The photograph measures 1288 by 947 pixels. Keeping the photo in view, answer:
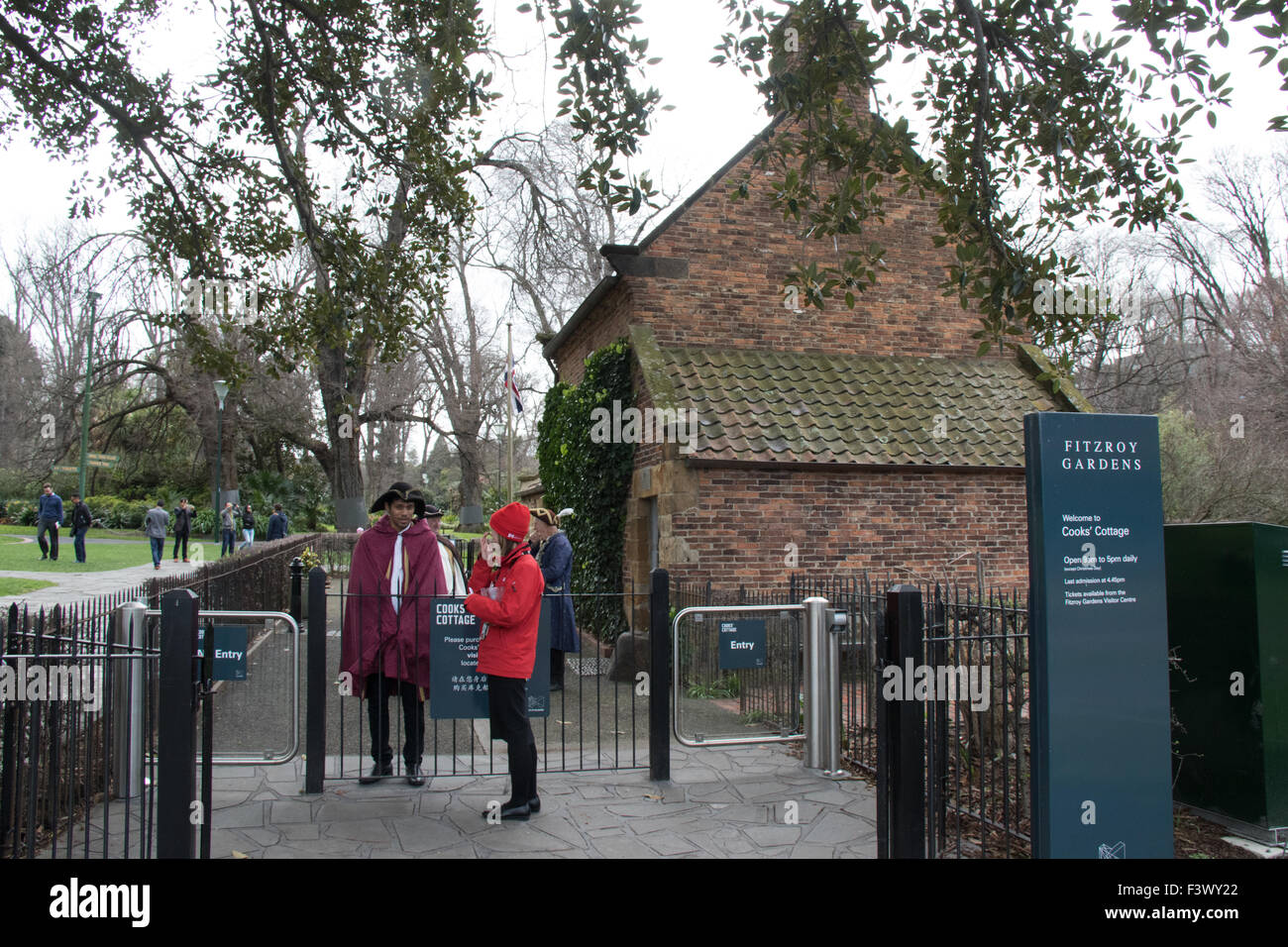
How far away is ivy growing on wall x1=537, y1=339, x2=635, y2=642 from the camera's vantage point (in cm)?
1267

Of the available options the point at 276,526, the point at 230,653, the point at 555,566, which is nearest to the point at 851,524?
the point at 555,566

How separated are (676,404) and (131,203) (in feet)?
22.8

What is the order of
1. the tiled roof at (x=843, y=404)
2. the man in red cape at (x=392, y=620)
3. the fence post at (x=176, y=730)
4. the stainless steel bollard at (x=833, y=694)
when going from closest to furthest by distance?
1. the fence post at (x=176, y=730)
2. the man in red cape at (x=392, y=620)
3. the stainless steel bollard at (x=833, y=694)
4. the tiled roof at (x=843, y=404)

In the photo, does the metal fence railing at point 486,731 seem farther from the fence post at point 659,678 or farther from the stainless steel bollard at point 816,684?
the stainless steel bollard at point 816,684

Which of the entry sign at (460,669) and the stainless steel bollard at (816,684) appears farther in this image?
the stainless steel bollard at (816,684)

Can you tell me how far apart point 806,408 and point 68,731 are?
29.4 feet

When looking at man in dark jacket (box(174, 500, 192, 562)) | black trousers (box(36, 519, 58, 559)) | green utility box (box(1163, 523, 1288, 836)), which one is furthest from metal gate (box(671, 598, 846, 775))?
man in dark jacket (box(174, 500, 192, 562))

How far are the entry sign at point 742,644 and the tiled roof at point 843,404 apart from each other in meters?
4.07

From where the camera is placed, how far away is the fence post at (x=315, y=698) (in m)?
5.83

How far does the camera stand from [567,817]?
5504 mm

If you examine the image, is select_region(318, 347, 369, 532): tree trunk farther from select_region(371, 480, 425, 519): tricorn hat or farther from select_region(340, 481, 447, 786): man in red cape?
select_region(340, 481, 447, 786): man in red cape

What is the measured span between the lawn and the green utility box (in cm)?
2278

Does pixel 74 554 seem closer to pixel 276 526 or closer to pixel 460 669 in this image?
pixel 276 526

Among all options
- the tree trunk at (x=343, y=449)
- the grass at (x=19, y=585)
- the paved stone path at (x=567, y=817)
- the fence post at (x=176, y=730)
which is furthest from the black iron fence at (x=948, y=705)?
the tree trunk at (x=343, y=449)
